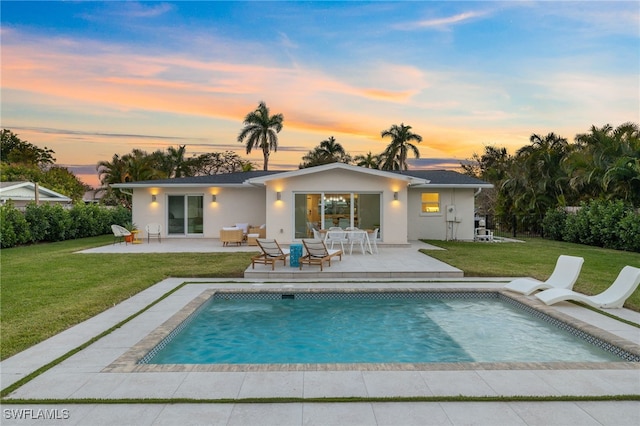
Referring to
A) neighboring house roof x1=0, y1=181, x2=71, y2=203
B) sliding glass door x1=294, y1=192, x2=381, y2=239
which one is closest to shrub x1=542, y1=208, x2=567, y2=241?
sliding glass door x1=294, y1=192, x2=381, y2=239

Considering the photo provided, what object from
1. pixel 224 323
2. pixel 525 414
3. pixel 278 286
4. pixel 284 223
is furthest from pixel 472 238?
pixel 525 414

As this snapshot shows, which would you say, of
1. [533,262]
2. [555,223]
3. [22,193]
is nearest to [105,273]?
[533,262]

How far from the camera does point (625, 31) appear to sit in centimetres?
1521

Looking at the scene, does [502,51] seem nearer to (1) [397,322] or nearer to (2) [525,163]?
(2) [525,163]

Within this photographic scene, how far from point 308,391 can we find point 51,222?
21.8 metres

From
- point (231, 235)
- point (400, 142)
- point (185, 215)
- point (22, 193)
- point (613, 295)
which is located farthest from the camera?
point (400, 142)

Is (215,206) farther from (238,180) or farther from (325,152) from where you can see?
(325,152)

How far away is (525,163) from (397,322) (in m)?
22.2

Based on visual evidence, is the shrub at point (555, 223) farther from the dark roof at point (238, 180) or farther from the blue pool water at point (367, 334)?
the blue pool water at point (367, 334)

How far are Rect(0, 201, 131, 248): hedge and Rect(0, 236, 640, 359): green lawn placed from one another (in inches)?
49.9

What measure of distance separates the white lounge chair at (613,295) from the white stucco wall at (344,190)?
9.24 meters

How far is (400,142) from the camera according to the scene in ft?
149

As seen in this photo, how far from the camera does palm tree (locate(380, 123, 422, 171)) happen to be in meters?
45.0

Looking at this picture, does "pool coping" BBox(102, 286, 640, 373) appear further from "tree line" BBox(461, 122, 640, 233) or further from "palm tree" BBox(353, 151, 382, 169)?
"palm tree" BBox(353, 151, 382, 169)
